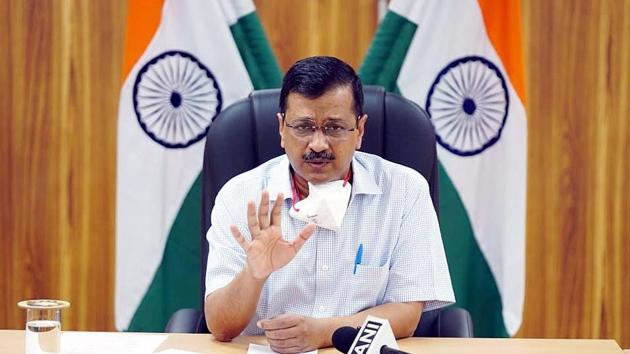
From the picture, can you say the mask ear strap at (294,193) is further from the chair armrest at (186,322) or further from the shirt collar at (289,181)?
the chair armrest at (186,322)

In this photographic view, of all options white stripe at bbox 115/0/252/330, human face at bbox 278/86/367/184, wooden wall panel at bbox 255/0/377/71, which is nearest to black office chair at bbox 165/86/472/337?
human face at bbox 278/86/367/184

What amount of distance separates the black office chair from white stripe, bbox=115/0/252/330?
772 mm

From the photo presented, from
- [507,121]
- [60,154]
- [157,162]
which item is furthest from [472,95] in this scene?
[60,154]

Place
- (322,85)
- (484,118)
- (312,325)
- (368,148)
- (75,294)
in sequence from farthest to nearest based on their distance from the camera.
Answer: (75,294) → (484,118) → (368,148) → (322,85) → (312,325)

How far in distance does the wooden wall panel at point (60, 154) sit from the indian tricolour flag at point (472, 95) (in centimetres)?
107

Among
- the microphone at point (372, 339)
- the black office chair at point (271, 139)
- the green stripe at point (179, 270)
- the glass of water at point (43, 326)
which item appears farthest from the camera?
the green stripe at point (179, 270)

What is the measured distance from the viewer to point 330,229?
2275mm

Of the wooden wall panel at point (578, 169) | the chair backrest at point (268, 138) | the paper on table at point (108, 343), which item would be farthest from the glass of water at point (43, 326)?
the wooden wall panel at point (578, 169)

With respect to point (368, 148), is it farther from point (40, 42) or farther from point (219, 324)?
point (40, 42)

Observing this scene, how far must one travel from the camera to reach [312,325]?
6.55ft

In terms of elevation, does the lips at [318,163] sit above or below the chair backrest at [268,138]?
below

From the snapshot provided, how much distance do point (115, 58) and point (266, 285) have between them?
1.43 metres

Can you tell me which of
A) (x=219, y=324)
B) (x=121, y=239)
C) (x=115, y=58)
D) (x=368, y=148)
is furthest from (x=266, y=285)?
(x=115, y=58)

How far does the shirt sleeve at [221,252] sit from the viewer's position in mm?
2227
